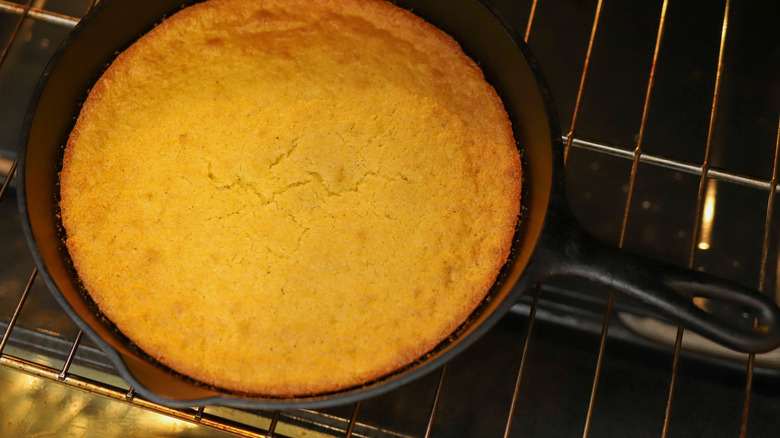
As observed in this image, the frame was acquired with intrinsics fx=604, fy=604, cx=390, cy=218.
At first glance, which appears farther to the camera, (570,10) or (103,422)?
(570,10)

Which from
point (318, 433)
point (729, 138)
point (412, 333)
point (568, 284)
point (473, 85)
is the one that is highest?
point (729, 138)

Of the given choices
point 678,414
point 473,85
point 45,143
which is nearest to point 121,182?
point 45,143

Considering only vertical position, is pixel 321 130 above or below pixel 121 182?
above

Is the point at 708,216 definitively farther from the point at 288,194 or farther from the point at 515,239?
the point at 288,194

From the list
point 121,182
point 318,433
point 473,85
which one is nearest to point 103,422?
point 318,433

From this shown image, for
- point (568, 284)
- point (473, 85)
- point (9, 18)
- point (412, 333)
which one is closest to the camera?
point (412, 333)

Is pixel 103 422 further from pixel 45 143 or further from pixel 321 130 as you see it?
pixel 321 130

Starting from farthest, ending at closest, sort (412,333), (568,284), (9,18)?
(9,18)
(568,284)
(412,333)
